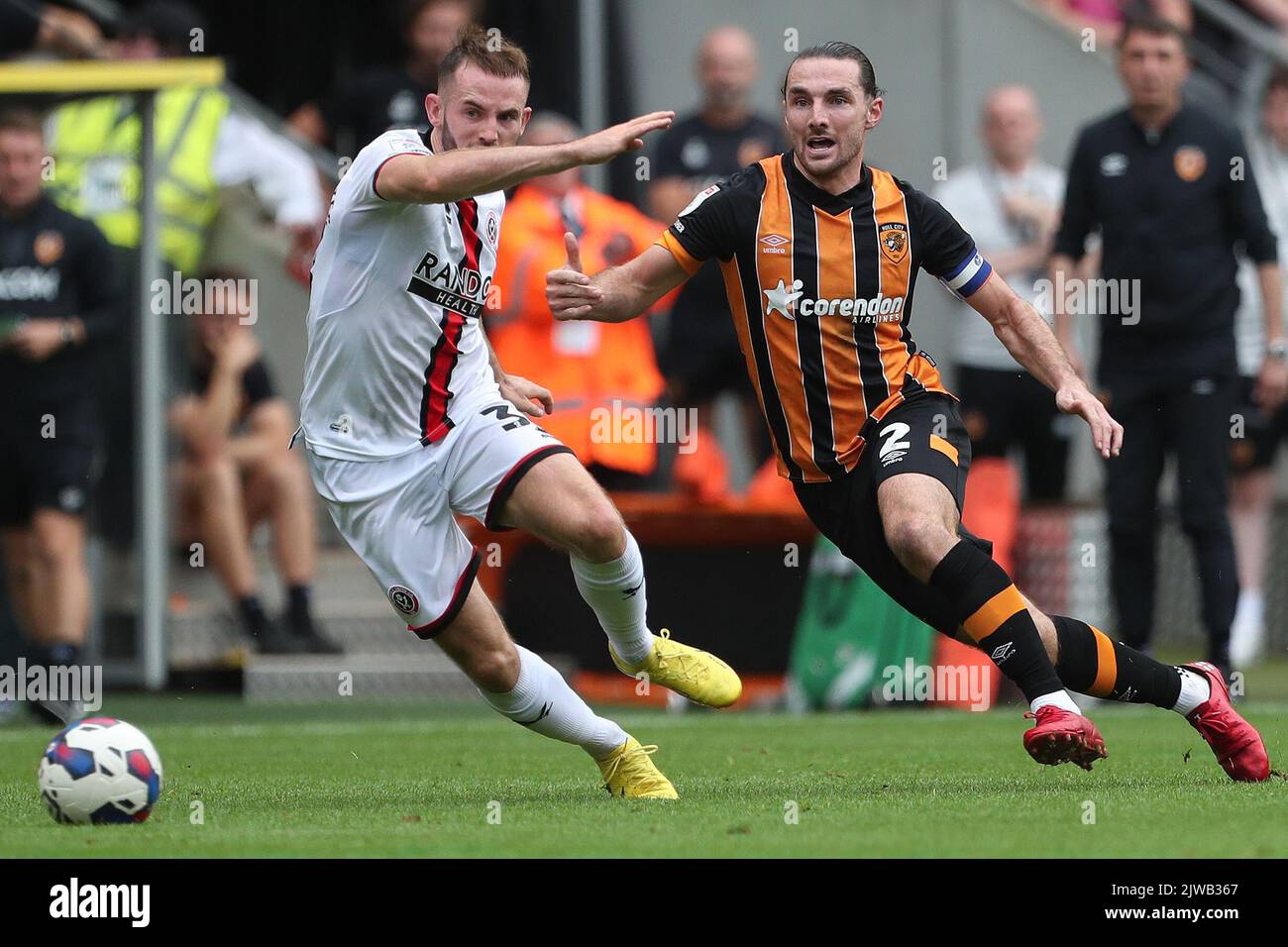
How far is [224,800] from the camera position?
690 centimetres

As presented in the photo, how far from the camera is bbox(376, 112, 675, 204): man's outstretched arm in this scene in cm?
611

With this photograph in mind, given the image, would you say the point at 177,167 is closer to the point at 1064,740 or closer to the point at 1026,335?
the point at 1026,335

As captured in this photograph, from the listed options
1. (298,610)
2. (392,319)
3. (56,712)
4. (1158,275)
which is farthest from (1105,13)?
(392,319)

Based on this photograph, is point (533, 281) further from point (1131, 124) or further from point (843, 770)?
point (843, 770)

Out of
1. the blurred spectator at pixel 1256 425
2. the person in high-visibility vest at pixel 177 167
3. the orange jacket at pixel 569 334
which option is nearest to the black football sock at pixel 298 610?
the orange jacket at pixel 569 334

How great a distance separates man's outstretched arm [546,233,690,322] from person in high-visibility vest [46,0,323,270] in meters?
5.75

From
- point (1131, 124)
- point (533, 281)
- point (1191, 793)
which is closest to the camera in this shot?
point (1191, 793)

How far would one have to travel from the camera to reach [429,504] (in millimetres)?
6926

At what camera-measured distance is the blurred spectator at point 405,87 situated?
12172 mm

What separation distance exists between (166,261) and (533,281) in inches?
92.5

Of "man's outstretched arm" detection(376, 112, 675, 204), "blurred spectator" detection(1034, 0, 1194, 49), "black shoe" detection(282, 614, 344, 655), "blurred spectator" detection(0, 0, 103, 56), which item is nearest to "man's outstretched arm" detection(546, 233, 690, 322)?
"man's outstretched arm" detection(376, 112, 675, 204)

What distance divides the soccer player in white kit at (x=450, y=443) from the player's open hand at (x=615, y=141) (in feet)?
2.14

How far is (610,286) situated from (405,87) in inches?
232
